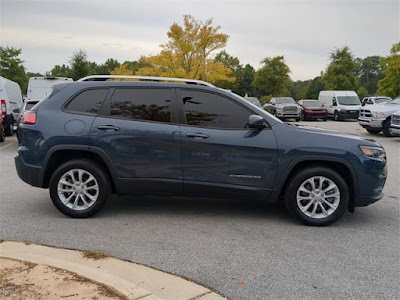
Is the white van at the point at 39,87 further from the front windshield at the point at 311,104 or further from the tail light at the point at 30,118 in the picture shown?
the front windshield at the point at 311,104

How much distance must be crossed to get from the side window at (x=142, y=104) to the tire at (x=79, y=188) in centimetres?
78

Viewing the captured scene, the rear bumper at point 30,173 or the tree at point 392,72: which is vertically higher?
the tree at point 392,72

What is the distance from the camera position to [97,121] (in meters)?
5.21

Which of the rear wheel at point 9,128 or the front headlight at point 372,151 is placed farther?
the rear wheel at point 9,128

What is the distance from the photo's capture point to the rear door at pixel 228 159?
16.5 ft

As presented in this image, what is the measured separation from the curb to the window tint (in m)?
2.11

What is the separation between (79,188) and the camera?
5.21 meters

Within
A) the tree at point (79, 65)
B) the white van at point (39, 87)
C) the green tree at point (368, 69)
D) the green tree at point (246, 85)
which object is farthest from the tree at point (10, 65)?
the green tree at point (368, 69)

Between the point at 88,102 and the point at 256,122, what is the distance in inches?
86.2

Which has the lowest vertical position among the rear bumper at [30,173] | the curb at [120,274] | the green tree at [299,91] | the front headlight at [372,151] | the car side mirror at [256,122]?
the curb at [120,274]

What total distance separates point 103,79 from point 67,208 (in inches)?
72.0

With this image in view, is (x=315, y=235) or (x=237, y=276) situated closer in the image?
(x=237, y=276)

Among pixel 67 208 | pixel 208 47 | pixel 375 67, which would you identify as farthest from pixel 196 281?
pixel 375 67

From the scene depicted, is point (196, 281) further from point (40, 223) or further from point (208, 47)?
point (208, 47)
